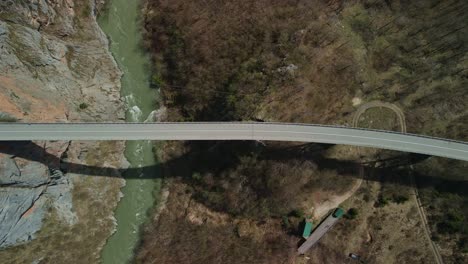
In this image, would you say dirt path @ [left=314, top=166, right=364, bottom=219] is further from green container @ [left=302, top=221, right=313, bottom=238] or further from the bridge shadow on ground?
green container @ [left=302, top=221, right=313, bottom=238]

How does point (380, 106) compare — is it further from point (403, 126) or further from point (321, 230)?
point (321, 230)

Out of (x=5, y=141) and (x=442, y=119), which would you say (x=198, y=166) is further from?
(x=442, y=119)

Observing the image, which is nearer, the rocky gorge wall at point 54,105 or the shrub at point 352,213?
the rocky gorge wall at point 54,105

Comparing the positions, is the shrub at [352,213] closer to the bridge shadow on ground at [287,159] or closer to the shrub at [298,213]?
the bridge shadow on ground at [287,159]

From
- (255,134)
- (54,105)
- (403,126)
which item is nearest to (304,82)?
(255,134)

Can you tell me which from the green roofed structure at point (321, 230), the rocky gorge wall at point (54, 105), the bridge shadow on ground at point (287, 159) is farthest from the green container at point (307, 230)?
the rocky gorge wall at point (54, 105)

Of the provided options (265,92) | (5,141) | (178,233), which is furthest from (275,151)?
(5,141)
